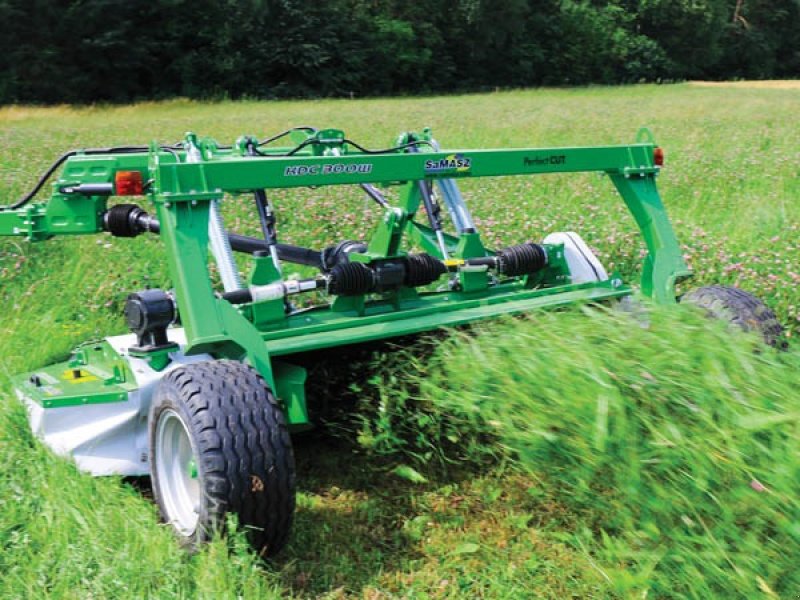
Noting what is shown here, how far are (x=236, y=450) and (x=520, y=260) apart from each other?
2.36 metres

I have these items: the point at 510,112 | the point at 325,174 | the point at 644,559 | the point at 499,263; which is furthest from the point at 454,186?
the point at 510,112

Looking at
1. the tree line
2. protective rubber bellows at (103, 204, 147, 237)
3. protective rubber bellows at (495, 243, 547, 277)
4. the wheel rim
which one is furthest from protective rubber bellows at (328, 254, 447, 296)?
the tree line

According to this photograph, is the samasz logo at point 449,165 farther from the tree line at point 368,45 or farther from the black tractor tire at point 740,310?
the tree line at point 368,45

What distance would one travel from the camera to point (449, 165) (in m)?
4.20

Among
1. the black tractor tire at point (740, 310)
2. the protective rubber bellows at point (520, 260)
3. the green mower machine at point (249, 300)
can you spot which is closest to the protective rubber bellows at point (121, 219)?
the green mower machine at point (249, 300)

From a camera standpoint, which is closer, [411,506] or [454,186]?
[411,506]

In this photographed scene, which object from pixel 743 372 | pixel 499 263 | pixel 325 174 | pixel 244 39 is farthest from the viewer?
pixel 244 39

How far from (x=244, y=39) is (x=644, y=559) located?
41.8m

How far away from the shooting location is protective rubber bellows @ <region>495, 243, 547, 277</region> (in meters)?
5.02

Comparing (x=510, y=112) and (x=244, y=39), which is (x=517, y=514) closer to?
(x=510, y=112)

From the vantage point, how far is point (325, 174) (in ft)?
12.8

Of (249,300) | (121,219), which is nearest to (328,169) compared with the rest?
(249,300)

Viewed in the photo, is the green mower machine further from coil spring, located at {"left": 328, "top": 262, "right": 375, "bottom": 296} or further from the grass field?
the grass field

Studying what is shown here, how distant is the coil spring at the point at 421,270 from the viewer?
471 cm
